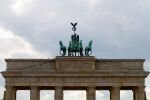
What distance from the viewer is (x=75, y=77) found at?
115938 mm

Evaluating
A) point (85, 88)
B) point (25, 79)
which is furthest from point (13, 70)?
point (85, 88)

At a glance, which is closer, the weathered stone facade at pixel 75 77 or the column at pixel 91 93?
the weathered stone facade at pixel 75 77

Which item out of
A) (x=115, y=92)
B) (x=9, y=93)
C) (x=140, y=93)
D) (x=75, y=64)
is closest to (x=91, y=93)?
(x=115, y=92)

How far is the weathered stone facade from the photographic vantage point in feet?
380

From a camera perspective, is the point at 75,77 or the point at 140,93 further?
the point at 75,77

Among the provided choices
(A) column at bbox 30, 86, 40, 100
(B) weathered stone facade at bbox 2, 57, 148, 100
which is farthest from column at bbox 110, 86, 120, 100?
(A) column at bbox 30, 86, 40, 100

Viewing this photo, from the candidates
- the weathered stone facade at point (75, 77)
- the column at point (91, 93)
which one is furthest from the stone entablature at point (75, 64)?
the column at point (91, 93)

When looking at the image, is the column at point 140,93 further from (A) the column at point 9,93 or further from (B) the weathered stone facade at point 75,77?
(A) the column at point 9,93

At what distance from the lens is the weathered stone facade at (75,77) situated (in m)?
116

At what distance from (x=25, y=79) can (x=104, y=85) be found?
10.9m

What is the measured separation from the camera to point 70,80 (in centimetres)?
11600

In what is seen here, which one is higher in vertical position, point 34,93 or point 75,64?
point 75,64

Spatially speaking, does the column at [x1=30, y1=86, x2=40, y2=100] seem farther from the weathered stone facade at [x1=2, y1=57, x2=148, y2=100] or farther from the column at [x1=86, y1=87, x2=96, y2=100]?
the column at [x1=86, y1=87, x2=96, y2=100]

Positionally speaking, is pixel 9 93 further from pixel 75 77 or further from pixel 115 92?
pixel 115 92
